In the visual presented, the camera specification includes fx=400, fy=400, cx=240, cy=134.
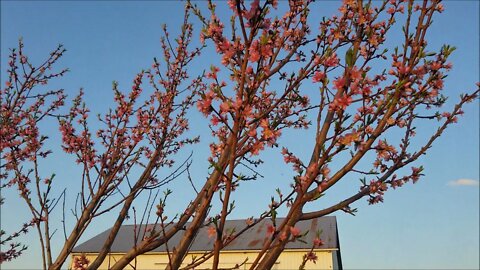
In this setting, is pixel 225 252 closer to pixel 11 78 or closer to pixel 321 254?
pixel 321 254

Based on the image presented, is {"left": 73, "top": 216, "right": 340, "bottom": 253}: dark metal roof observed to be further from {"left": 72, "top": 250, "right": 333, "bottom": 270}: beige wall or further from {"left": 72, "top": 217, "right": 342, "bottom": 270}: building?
{"left": 72, "top": 250, "right": 333, "bottom": 270}: beige wall

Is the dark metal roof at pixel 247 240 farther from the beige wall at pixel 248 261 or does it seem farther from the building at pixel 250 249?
the beige wall at pixel 248 261

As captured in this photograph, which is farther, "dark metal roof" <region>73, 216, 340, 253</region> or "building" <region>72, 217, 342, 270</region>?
"dark metal roof" <region>73, 216, 340, 253</region>

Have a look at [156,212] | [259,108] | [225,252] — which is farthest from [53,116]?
[225,252]

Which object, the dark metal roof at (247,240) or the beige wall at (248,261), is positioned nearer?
the beige wall at (248,261)

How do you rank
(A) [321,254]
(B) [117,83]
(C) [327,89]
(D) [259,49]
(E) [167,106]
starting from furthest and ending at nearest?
1. (A) [321,254]
2. (B) [117,83]
3. (E) [167,106]
4. (C) [327,89]
5. (D) [259,49]

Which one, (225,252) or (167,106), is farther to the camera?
(225,252)

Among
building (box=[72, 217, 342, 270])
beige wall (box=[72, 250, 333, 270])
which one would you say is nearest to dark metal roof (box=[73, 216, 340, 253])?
building (box=[72, 217, 342, 270])

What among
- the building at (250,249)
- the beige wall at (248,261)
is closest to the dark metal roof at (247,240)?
the building at (250,249)

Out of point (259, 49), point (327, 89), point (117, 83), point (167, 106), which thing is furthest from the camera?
point (117, 83)

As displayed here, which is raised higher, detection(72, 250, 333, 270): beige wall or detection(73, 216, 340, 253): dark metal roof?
detection(73, 216, 340, 253): dark metal roof

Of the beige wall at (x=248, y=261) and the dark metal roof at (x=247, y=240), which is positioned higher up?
the dark metal roof at (x=247, y=240)

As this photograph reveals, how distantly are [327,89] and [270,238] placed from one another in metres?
1.16

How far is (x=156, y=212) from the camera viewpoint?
119 inches
